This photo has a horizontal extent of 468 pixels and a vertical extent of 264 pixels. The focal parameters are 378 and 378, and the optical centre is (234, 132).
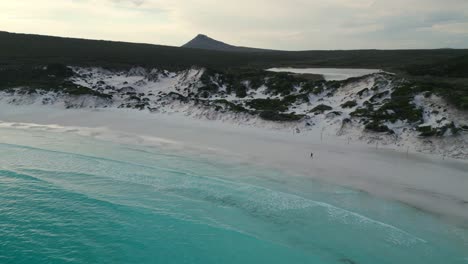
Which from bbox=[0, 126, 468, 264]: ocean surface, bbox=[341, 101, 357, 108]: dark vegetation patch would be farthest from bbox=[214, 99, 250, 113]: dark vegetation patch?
bbox=[0, 126, 468, 264]: ocean surface

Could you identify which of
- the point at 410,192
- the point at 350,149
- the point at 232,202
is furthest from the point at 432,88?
the point at 232,202

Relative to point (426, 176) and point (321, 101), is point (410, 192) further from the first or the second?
point (321, 101)

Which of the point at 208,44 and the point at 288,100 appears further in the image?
the point at 208,44

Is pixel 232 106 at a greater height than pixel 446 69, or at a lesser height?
lesser

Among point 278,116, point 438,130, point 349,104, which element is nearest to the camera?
point 438,130

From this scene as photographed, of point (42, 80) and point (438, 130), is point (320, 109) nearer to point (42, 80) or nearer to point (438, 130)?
point (438, 130)

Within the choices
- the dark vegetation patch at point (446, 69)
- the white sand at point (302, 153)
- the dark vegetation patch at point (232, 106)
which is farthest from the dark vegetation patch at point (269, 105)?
the dark vegetation patch at point (446, 69)

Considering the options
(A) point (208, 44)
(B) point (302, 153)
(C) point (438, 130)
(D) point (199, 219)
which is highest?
(A) point (208, 44)

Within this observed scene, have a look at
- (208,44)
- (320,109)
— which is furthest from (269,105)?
(208,44)
